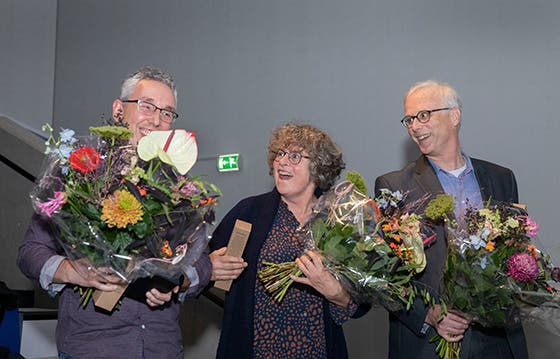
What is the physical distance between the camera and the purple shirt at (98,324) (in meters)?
2.40

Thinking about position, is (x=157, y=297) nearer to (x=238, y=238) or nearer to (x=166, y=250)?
(x=166, y=250)

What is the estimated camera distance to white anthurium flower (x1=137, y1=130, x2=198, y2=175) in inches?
89.7

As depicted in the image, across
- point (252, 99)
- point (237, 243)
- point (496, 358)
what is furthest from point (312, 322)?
point (252, 99)

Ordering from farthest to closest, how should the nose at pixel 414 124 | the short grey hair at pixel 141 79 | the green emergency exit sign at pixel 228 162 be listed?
the green emergency exit sign at pixel 228 162, the nose at pixel 414 124, the short grey hair at pixel 141 79

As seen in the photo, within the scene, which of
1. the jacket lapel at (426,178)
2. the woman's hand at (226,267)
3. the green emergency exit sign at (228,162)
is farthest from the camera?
the green emergency exit sign at (228,162)

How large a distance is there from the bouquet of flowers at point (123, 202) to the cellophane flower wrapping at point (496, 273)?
949 mm

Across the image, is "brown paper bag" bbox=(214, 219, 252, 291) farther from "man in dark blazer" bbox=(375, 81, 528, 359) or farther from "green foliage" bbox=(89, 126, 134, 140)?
"green foliage" bbox=(89, 126, 134, 140)

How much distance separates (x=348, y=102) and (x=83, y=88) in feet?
9.85

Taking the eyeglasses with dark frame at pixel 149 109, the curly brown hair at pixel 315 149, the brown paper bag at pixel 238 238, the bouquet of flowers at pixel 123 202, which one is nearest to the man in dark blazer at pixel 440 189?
the curly brown hair at pixel 315 149

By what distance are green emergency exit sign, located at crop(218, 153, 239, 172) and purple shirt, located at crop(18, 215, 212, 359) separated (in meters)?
2.91

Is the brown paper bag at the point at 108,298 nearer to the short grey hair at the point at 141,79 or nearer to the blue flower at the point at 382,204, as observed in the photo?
the short grey hair at the point at 141,79

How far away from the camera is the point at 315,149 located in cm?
330

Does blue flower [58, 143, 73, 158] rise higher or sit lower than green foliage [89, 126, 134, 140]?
lower

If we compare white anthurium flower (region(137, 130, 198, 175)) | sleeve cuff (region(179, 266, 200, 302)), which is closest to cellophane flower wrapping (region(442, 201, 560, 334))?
sleeve cuff (region(179, 266, 200, 302))
